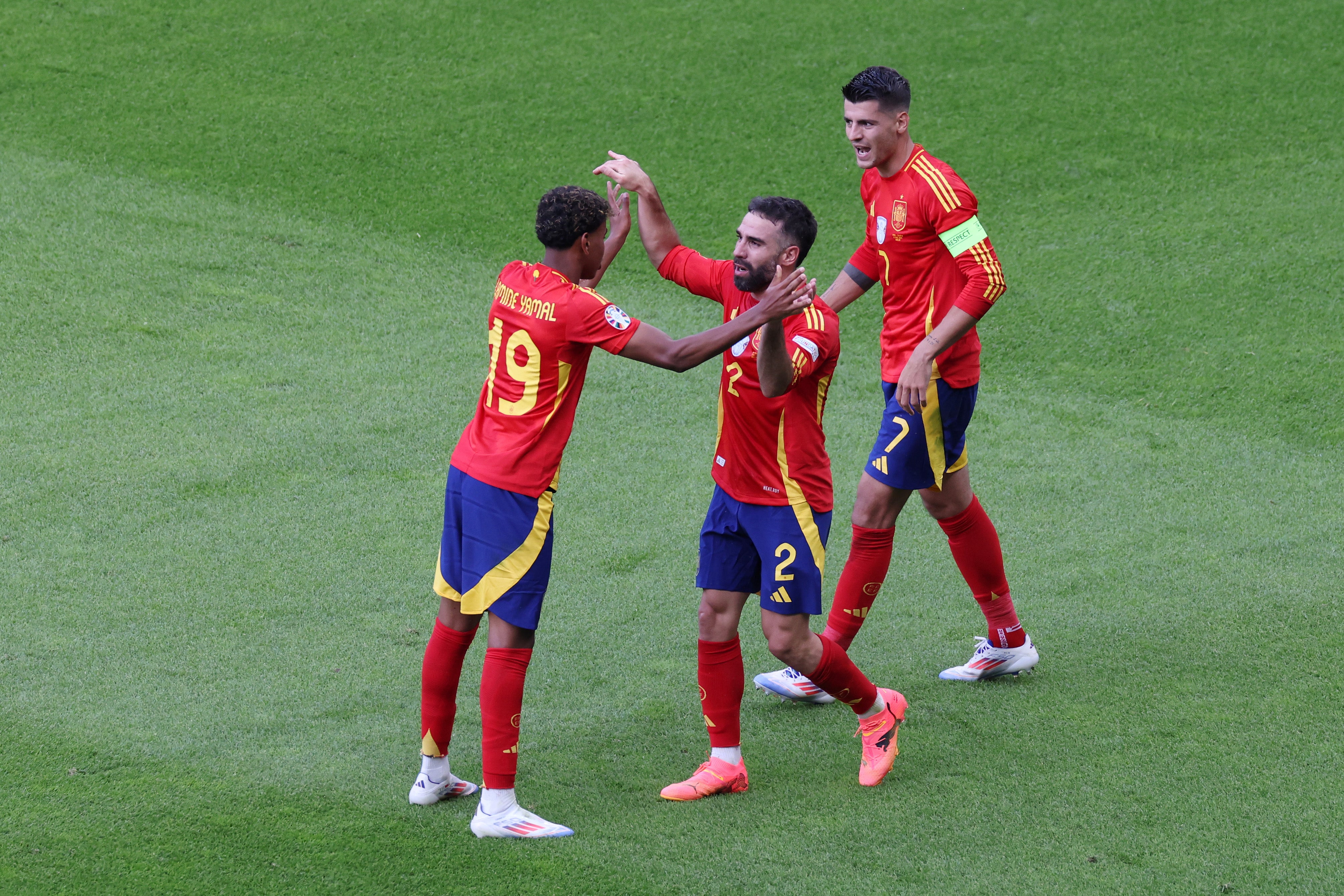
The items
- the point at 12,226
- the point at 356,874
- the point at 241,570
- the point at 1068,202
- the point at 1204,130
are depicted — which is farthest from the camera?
the point at 1204,130

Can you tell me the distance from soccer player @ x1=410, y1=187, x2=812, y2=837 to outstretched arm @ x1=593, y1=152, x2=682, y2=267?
0.33 m

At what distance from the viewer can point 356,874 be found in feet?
12.9

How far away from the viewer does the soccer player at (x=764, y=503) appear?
4266 millimetres

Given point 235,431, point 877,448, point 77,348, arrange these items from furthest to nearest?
point 77,348 → point 235,431 → point 877,448

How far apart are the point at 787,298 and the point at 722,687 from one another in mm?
1360

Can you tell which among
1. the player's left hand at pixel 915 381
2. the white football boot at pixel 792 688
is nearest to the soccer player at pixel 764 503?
the player's left hand at pixel 915 381

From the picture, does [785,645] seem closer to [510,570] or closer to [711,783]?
[711,783]

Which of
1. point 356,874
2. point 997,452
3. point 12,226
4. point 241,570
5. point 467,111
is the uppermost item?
point 467,111

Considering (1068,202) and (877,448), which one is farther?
(1068,202)

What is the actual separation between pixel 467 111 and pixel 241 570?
6.54 m

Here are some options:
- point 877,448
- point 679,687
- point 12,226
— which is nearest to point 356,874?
point 679,687

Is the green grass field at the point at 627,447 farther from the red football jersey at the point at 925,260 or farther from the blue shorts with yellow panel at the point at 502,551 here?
the red football jersey at the point at 925,260

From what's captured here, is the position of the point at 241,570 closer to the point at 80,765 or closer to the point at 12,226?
the point at 80,765

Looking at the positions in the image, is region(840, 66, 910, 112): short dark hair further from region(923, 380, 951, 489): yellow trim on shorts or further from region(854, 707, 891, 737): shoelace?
region(854, 707, 891, 737): shoelace
